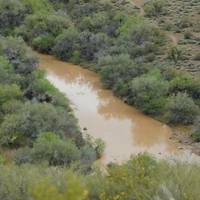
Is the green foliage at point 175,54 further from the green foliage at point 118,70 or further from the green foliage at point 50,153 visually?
the green foliage at point 50,153

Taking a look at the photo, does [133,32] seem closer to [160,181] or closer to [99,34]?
[99,34]

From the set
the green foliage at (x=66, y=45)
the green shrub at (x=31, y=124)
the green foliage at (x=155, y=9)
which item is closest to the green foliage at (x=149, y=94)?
the green shrub at (x=31, y=124)

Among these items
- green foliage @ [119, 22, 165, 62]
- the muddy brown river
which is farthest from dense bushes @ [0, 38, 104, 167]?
green foliage @ [119, 22, 165, 62]

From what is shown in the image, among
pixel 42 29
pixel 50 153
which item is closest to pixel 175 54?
pixel 42 29

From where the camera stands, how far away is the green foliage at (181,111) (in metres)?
33.9

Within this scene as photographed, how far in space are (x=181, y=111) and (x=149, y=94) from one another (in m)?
2.54

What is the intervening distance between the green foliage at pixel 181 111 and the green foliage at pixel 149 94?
1014 millimetres

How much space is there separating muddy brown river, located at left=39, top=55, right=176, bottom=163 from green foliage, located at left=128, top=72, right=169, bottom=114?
54 cm

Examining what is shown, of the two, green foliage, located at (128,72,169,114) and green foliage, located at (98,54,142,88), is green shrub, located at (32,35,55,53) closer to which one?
green foliage, located at (98,54,142,88)

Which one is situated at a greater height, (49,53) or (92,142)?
(92,142)

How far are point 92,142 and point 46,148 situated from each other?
5.69m

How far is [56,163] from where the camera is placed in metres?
24.8

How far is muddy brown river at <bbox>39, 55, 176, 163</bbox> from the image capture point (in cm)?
3144

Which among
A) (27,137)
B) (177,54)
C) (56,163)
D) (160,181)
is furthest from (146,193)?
(177,54)
